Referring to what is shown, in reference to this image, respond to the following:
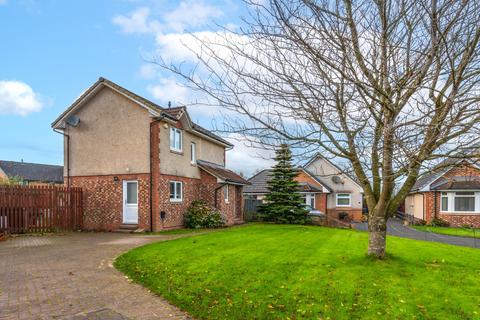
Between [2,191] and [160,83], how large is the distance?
1245 centimetres

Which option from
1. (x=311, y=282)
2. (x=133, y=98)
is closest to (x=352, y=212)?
(x=133, y=98)

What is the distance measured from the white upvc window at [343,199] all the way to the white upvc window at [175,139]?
2226 cm

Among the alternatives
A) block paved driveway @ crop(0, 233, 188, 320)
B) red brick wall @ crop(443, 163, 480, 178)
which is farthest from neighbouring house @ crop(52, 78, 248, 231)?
red brick wall @ crop(443, 163, 480, 178)

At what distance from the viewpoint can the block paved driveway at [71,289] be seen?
5504mm

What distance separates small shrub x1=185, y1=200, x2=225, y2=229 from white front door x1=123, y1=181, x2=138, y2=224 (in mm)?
2982

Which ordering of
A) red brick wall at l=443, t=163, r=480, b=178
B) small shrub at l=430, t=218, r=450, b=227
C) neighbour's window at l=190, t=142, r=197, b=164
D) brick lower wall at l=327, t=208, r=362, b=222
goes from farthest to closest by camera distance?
brick lower wall at l=327, t=208, r=362, b=222 → small shrub at l=430, t=218, r=450, b=227 → neighbour's window at l=190, t=142, r=197, b=164 → red brick wall at l=443, t=163, r=480, b=178

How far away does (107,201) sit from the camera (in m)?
18.0

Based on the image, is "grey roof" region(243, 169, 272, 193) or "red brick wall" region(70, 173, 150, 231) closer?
"red brick wall" region(70, 173, 150, 231)

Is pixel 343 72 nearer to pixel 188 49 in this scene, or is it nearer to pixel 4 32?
pixel 188 49

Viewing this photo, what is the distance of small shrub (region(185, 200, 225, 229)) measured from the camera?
63.4 ft

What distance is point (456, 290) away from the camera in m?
6.25

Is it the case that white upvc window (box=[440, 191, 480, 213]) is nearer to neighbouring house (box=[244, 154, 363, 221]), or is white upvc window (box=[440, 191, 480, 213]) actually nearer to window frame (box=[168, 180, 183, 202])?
neighbouring house (box=[244, 154, 363, 221])

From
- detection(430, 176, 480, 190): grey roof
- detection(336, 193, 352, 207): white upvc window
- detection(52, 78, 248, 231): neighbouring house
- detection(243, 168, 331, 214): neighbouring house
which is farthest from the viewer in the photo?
detection(336, 193, 352, 207): white upvc window

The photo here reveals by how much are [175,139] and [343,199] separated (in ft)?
75.7
